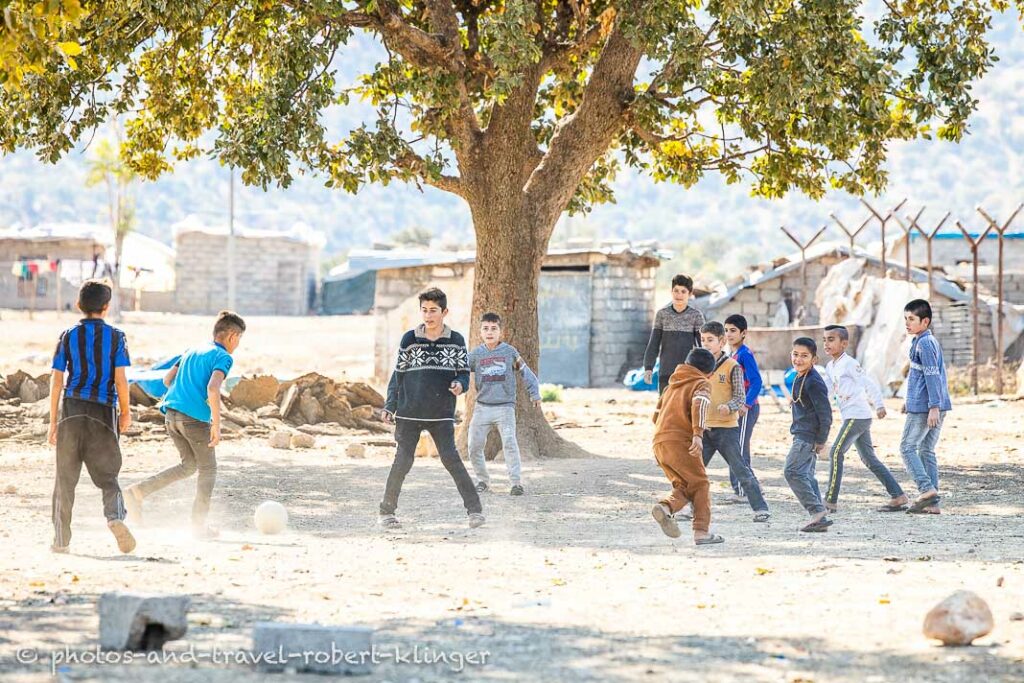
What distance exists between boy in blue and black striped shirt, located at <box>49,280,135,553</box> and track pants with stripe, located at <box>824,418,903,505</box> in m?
4.85

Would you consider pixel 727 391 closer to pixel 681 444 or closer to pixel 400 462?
pixel 681 444

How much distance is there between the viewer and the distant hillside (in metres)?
134

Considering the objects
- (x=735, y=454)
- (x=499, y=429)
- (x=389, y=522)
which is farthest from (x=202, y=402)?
(x=735, y=454)

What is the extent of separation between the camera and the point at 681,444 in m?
8.36

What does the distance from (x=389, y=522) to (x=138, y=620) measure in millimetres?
4089

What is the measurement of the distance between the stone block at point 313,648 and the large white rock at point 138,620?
437mm

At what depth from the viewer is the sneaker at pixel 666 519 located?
8.27 m

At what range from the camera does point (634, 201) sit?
15212 centimetres

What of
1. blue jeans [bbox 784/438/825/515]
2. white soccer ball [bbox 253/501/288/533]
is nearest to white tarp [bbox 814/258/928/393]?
blue jeans [bbox 784/438/825/515]

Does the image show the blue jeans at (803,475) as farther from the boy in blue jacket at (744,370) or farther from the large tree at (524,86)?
the large tree at (524,86)

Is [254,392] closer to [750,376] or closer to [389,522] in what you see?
[389,522]

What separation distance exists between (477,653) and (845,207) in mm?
142438

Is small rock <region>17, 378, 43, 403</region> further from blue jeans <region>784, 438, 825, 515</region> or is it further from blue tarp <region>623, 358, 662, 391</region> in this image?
blue jeans <region>784, 438, 825, 515</region>

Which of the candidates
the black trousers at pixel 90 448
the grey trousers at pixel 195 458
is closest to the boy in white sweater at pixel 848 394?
the grey trousers at pixel 195 458
